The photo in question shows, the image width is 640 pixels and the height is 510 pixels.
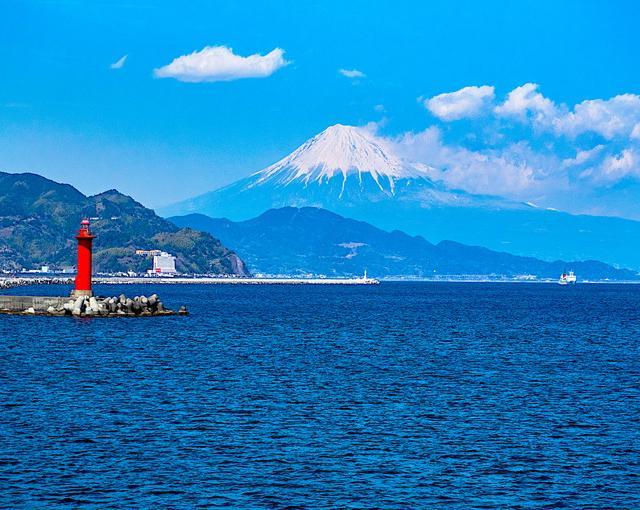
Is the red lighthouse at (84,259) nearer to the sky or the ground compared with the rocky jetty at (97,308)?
nearer to the sky

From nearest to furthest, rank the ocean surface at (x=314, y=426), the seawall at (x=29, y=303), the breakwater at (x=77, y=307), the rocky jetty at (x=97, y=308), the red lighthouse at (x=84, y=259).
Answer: the ocean surface at (x=314, y=426), the red lighthouse at (x=84, y=259), the rocky jetty at (x=97, y=308), the breakwater at (x=77, y=307), the seawall at (x=29, y=303)

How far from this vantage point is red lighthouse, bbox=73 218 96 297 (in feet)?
328

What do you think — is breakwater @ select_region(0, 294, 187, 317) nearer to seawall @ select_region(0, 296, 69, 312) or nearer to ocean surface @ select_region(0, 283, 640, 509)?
seawall @ select_region(0, 296, 69, 312)

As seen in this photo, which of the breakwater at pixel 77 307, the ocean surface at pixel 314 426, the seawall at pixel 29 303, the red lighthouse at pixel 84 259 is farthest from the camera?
the seawall at pixel 29 303

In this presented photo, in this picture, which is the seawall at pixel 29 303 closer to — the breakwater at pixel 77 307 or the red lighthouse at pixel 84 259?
the breakwater at pixel 77 307

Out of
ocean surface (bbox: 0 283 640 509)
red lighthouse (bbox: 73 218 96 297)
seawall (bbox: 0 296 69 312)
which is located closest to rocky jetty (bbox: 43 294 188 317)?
seawall (bbox: 0 296 69 312)

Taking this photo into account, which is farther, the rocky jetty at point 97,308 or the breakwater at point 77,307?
the breakwater at point 77,307

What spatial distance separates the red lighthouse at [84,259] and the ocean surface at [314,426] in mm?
23558

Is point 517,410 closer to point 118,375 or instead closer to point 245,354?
point 118,375

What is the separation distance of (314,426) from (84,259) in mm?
65304

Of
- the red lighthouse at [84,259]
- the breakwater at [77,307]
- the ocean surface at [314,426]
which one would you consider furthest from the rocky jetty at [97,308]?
the ocean surface at [314,426]

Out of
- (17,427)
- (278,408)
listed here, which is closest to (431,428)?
(278,408)

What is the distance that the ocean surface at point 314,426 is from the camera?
98.1 feet

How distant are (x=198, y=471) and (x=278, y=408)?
12.1 meters
